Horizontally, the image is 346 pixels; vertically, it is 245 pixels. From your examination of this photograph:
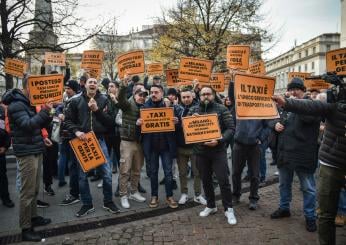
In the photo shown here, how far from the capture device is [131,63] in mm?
7977

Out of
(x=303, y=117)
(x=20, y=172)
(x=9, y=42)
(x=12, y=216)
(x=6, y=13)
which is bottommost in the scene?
(x=12, y=216)

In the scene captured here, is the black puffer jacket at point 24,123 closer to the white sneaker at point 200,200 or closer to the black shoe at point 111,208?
the black shoe at point 111,208

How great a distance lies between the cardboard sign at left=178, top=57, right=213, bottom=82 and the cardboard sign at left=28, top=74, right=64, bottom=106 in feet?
11.4

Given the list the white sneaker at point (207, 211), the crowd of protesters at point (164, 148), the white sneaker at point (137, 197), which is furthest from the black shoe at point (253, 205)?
the white sneaker at point (137, 197)

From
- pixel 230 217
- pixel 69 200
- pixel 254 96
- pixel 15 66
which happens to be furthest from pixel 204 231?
pixel 15 66

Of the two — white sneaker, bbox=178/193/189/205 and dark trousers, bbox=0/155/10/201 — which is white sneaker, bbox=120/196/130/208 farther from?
dark trousers, bbox=0/155/10/201

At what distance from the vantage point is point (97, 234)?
217 inches

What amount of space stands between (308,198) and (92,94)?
161 inches

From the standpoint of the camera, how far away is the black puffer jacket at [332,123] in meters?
4.11

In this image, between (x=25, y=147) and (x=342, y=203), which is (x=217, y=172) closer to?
(x=342, y=203)

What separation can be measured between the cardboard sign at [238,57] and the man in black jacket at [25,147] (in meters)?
5.16

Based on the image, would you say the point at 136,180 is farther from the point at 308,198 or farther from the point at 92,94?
the point at 308,198

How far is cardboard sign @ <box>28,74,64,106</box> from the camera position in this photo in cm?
541

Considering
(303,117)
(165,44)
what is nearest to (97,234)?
(303,117)
